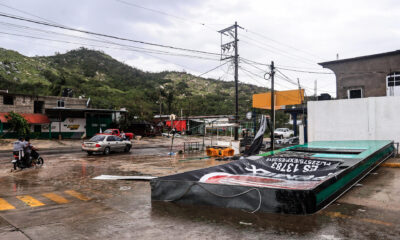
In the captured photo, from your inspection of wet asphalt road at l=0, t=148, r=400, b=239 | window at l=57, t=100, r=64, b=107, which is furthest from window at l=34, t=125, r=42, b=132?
wet asphalt road at l=0, t=148, r=400, b=239

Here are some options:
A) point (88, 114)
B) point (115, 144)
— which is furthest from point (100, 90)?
point (115, 144)

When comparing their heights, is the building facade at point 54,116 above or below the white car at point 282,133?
above

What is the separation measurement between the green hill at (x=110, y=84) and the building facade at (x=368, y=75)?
32849 millimetres

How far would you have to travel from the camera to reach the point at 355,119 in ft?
60.6

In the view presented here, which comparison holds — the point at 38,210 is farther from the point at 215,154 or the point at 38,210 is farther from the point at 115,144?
the point at 115,144

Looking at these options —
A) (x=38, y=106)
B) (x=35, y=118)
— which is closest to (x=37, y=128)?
(x=35, y=118)

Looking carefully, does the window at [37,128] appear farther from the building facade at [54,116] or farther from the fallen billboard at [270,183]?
the fallen billboard at [270,183]

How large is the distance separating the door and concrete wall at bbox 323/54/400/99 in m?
0.24

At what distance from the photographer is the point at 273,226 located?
5645mm

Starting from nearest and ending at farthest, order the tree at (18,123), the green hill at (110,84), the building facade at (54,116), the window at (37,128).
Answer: the tree at (18,123) < the building facade at (54,116) < the window at (37,128) < the green hill at (110,84)

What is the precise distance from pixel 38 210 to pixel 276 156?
7968 mm

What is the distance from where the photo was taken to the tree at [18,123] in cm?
3122

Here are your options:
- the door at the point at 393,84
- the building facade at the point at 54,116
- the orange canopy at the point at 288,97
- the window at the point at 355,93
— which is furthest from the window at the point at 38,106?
the door at the point at 393,84

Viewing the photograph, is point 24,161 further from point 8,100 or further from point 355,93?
point 8,100
